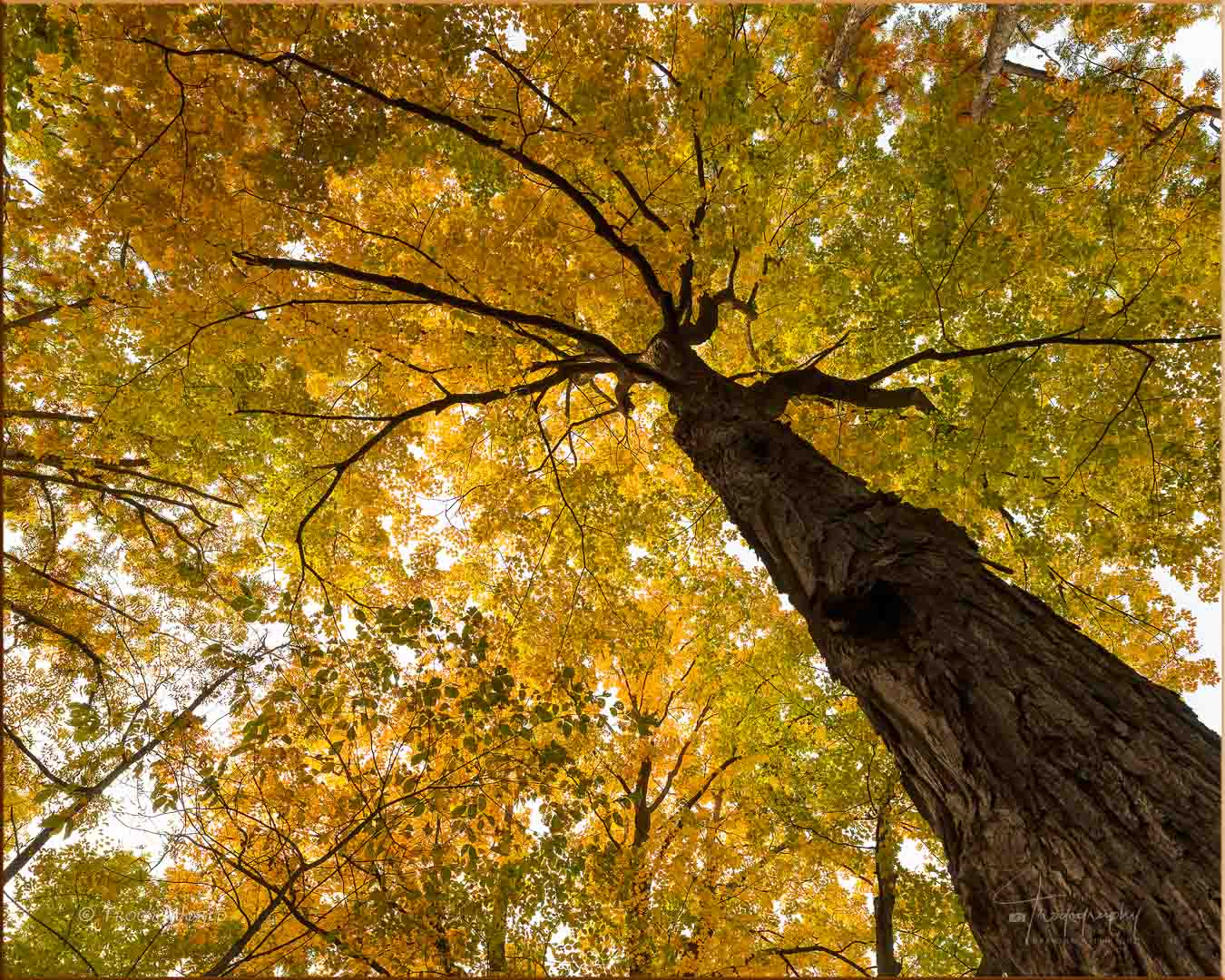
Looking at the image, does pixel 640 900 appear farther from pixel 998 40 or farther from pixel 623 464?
pixel 998 40

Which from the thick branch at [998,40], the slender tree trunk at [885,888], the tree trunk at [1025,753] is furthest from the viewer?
the thick branch at [998,40]

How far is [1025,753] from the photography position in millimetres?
1898

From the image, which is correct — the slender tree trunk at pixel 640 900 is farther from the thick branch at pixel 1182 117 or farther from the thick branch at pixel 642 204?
the thick branch at pixel 1182 117

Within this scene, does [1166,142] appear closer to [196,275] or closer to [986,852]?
[986,852]

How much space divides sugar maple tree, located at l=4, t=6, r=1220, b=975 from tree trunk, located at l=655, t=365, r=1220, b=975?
0.05 feet

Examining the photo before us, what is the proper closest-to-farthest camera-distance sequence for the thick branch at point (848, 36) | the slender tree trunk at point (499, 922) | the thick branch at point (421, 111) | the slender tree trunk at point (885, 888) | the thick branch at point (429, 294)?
the thick branch at point (421, 111), the thick branch at point (429, 294), the slender tree trunk at point (499, 922), the slender tree trunk at point (885, 888), the thick branch at point (848, 36)

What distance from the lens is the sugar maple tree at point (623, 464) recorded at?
2.57m

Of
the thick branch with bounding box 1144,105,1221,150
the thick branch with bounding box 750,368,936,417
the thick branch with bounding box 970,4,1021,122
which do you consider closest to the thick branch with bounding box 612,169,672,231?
the thick branch with bounding box 750,368,936,417

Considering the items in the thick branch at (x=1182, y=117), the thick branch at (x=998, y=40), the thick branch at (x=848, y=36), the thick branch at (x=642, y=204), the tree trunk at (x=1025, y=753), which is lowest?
the tree trunk at (x=1025, y=753)

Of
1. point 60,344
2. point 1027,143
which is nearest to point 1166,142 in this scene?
point 1027,143

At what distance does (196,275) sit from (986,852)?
5.22m

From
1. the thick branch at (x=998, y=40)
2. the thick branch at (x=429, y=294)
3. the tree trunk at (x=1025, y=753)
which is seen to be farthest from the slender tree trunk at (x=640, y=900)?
the thick branch at (x=998, y=40)

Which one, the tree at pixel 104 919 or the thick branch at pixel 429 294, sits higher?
the thick branch at pixel 429 294

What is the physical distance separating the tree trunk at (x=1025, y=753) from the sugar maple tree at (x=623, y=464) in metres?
0.01
